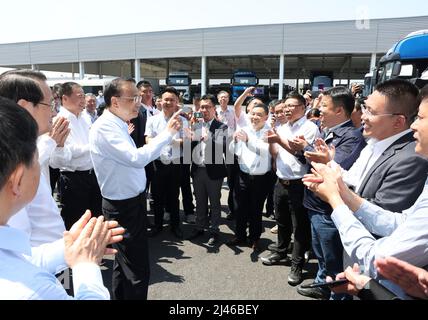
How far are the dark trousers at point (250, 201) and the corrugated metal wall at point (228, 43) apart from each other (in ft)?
61.2

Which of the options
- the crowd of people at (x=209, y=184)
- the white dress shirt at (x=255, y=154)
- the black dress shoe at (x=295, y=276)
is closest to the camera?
the crowd of people at (x=209, y=184)

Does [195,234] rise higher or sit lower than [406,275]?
lower

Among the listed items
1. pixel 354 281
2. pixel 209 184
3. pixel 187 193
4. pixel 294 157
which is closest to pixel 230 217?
pixel 187 193

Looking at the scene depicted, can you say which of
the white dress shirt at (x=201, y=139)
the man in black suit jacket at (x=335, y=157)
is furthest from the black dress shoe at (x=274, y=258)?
the white dress shirt at (x=201, y=139)

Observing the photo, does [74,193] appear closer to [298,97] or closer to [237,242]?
[237,242]

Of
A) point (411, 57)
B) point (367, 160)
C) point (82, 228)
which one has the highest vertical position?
point (411, 57)

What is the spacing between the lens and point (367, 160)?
210 cm

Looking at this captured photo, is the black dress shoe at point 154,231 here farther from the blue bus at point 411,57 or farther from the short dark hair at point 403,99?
the blue bus at point 411,57

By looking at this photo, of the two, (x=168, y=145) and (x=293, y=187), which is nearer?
(x=293, y=187)

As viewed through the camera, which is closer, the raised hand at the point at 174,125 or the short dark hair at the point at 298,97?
the raised hand at the point at 174,125

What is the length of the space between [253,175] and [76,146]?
6.69 feet

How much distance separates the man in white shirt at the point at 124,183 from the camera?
2.33 meters

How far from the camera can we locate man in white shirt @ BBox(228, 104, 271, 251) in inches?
144

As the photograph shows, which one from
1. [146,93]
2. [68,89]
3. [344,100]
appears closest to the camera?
[344,100]
